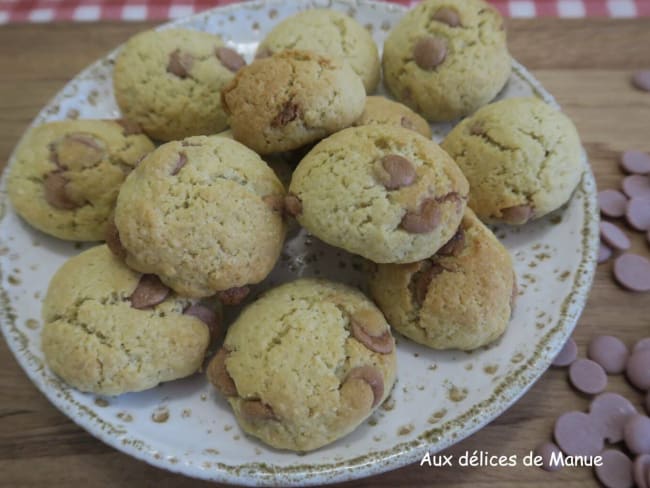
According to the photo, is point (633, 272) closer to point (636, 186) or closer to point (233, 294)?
point (636, 186)

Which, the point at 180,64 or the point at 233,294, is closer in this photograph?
the point at 233,294

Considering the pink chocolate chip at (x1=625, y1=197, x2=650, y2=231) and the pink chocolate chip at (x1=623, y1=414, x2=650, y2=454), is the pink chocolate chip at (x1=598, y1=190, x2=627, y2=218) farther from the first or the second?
the pink chocolate chip at (x1=623, y1=414, x2=650, y2=454)

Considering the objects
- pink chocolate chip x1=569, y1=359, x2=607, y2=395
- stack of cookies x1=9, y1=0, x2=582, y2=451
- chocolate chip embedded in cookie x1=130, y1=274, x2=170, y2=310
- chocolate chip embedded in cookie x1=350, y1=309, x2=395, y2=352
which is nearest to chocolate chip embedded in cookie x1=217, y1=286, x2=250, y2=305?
stack of cookies x1=9, y1=0, x2=582, y2=451

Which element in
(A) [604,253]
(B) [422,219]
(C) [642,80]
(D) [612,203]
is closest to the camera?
(B) [422,219]

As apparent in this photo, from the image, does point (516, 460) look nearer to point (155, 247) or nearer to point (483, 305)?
point (483, 305)

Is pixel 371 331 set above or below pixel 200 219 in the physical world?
below

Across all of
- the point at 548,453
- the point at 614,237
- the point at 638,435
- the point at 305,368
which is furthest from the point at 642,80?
the point at 305,368

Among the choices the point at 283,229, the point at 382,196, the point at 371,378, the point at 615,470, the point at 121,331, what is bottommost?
the point at 615,470
